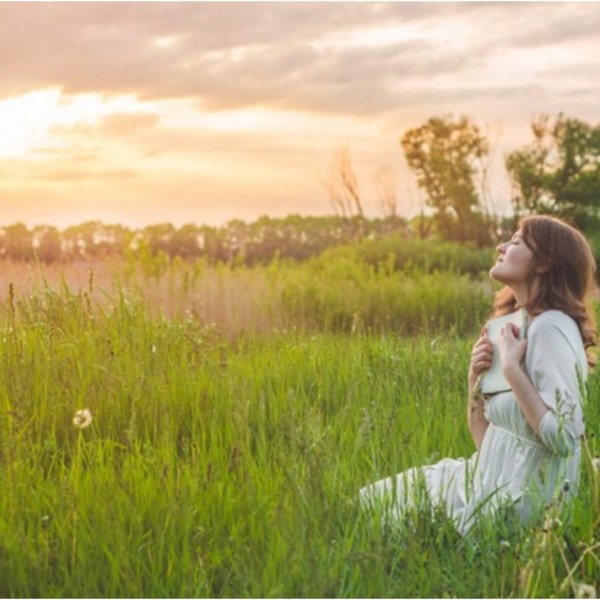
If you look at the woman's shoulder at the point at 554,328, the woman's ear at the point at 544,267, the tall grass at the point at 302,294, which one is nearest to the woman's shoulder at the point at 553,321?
the woman's shoulder at the point at 554,328

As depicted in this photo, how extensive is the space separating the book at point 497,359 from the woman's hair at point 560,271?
0.06 metres

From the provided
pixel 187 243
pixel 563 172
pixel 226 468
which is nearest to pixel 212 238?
pixel 187 243

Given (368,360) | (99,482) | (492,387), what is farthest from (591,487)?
(368,360)

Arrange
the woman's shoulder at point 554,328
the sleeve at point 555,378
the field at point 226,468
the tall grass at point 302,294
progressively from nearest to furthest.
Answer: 1. the field at point 226,468
2. the sleeve at point 555,378
3. the woman's shoulder at point 554,328
4. the tall grass at point 302,294

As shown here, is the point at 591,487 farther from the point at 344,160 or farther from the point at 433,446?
the point at 344,160

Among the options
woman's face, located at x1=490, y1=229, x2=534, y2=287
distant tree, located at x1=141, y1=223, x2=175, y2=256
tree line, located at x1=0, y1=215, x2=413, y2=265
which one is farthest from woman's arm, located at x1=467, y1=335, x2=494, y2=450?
distant tree, located at x1=141, y1=223, x2=175, y2=256

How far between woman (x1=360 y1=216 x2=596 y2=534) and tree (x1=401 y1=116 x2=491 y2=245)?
1782 cm

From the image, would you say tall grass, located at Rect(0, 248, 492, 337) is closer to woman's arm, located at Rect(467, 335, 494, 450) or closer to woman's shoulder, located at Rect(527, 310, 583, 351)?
woman's arm, located at Rect(467, 335, 494, 450)

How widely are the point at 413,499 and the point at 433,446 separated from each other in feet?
4.45

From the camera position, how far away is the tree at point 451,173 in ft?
71.1

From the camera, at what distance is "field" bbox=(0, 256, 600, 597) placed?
315cm

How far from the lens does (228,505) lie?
366 centimetres

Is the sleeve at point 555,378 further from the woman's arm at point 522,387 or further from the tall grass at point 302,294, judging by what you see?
the tall grass at point 302,294

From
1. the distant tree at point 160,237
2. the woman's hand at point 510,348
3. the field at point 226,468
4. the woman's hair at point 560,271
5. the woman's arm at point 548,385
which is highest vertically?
the distant tree at point 160,237
